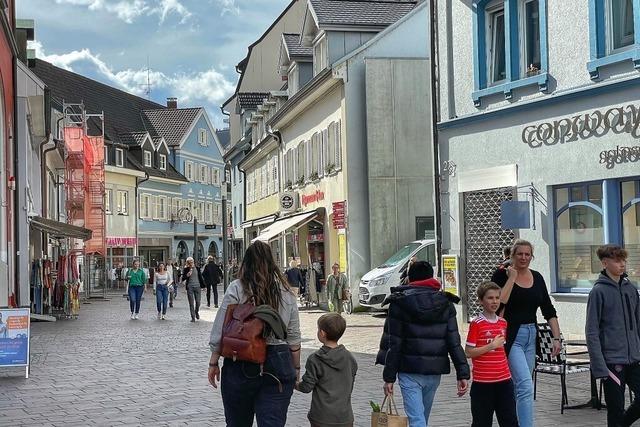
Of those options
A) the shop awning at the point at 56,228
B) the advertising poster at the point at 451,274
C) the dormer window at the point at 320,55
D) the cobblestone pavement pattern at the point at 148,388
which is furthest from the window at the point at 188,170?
the advertising poster at the point at 451,274

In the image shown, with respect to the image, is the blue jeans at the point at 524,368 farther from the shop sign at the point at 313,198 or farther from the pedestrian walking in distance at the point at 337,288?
the shop sign at the point at 313,198

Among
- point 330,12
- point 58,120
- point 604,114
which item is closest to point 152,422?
point 604,114

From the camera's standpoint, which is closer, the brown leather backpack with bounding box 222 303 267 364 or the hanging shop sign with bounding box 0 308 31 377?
the brown leather backpack with bounding box 222 303 267 364

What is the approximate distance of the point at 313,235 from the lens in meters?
34.9

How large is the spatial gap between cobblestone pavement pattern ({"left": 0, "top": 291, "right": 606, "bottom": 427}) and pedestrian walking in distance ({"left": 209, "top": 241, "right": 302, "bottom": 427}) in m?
3.29

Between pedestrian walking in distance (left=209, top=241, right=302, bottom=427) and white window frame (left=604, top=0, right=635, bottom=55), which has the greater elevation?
white window frame (left=604, top=0, right=635, bottom=55)

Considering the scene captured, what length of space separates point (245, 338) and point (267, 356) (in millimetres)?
206

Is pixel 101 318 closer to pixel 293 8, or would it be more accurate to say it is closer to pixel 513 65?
pixel 513 65

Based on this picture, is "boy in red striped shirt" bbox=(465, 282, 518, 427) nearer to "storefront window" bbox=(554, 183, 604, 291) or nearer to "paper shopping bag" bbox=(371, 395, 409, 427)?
"paper shopping bag" bbox=(371, 395, 409, 427)

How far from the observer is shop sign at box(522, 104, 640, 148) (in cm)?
1526

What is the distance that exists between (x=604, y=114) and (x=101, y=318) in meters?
18.2

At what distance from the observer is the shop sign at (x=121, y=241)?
203 ft

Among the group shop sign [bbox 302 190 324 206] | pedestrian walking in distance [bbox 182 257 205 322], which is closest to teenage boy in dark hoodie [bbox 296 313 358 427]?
pedestrian walking in distance [bbox 182 257 205 322]

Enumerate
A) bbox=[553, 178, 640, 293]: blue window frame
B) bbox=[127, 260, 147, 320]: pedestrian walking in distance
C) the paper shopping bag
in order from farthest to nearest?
1. bbox=[127, 260, 147, 320]: pedestrian walking in distance
2. bbox=[553, 178, 640, 293]: blue window frame
3. the paper shopping bag
